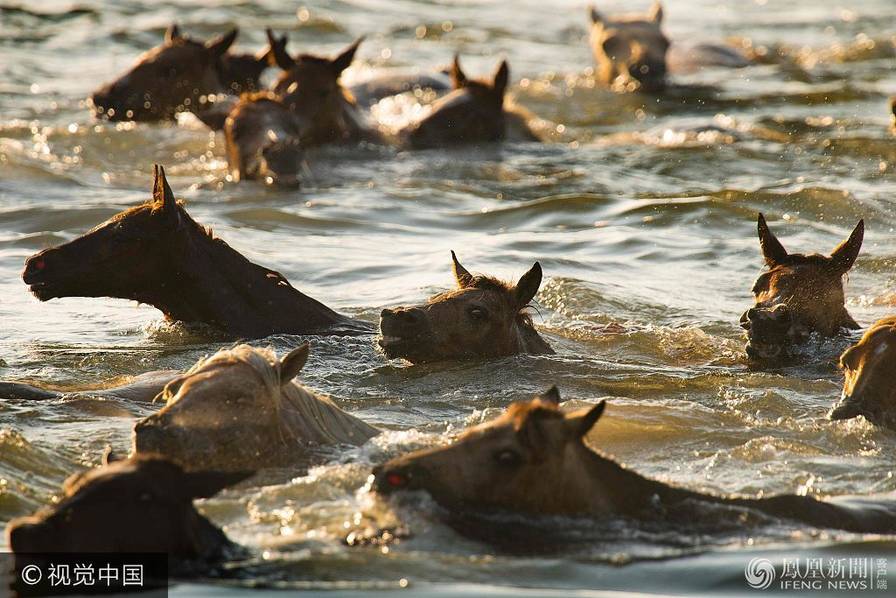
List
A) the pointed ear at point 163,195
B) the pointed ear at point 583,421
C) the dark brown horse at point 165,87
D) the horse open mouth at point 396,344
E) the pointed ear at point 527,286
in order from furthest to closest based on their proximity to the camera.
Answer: the dark brown horse at point 165,87 → the pointed ear at point 163,195 → the pointed ear at point 527,286 → the horse open mouth at point 396,344 → the pointed ear at point 583,421

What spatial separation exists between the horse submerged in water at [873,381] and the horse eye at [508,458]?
9.45 feet

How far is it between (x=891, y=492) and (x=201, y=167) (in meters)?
10.9

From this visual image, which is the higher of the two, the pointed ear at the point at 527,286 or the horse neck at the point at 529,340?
the pointed ear at the point at 527,286

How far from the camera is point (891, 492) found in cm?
716

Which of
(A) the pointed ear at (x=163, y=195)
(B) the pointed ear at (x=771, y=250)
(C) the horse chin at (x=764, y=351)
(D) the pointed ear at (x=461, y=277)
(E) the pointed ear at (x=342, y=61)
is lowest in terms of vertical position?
(C) the horse chin at (x=764, y=351)

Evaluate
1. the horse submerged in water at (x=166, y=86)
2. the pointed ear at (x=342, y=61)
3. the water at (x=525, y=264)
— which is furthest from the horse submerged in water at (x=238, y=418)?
the horse submerged in water at (x=166, y=86)

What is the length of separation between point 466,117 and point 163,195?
8.64 metres

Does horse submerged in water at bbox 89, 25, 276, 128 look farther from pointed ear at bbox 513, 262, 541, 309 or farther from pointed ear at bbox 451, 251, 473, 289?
pointed ear at bbox 513, 262, 541, 309

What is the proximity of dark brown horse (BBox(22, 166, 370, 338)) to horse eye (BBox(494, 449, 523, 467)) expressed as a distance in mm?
4332

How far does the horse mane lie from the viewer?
6871mm

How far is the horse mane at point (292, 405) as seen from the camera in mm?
6871

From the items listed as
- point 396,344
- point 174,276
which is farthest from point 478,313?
point 174,276

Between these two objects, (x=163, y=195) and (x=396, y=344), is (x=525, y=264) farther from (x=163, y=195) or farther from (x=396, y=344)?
(x=163, y=195)

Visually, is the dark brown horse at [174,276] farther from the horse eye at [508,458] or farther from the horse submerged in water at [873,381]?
the horse eye at [508,458]
